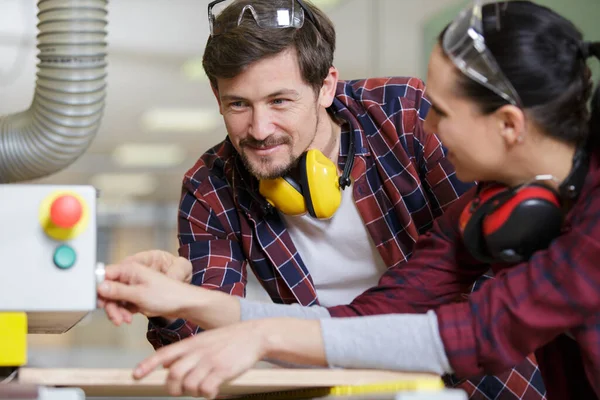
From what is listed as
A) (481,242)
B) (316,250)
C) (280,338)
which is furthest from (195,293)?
(316,250)

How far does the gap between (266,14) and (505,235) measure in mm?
774

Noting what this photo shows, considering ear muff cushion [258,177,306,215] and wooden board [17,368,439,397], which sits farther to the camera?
ear muff cushion [258,177,306,215]

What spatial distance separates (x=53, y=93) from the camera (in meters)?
1.51

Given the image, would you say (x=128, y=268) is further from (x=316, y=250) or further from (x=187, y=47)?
(x=187, y=47)

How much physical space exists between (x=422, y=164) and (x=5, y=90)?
362 cm

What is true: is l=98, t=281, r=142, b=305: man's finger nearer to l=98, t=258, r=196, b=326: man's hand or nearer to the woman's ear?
l=98, t=258, r=196, b=326: man's hand

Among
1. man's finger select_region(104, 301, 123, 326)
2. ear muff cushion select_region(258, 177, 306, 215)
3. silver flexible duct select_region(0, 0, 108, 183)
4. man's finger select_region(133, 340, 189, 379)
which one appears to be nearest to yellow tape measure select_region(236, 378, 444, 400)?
man's finger select_region(133, 340, 189, 379)

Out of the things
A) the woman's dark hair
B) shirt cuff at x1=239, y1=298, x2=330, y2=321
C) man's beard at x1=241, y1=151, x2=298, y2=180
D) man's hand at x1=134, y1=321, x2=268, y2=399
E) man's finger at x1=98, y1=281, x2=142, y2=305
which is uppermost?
the woman's dark hair

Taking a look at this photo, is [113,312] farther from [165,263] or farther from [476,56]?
[476,56]

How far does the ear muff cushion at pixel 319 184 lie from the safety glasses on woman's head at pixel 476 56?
1.56 feet

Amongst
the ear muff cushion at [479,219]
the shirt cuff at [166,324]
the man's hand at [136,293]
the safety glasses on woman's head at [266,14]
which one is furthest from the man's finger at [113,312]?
the safety glasses on woman's head at [266,14]

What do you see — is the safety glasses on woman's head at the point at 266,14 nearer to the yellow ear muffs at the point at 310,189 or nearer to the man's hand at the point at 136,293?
the yellow ear muffs at the point at 310,189

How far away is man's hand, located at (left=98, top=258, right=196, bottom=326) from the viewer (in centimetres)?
110

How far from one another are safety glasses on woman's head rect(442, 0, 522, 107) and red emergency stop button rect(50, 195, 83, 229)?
524mm
